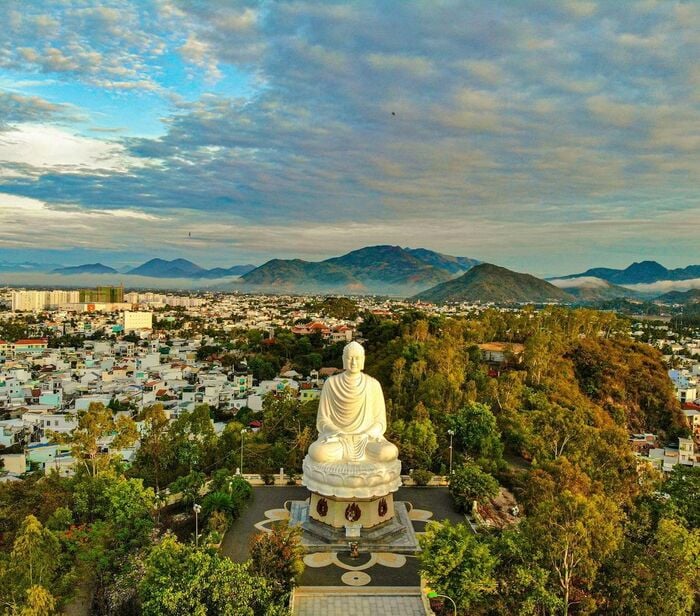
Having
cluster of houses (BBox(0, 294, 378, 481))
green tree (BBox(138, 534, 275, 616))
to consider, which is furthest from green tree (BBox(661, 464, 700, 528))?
cluster of houses (BBox(0, 294, 378, 481))

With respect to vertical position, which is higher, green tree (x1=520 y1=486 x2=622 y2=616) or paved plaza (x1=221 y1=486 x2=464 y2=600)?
green tree (x1=520 y1=486 x2=622 y2=616)

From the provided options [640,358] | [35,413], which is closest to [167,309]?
[35,413]

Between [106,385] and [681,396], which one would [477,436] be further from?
[106,385]

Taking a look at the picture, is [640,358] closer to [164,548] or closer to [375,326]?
[375,326]

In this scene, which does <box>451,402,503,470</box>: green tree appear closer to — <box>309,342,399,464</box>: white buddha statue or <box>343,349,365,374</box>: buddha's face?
<box>309,342,399,464</box>: white buddha statue

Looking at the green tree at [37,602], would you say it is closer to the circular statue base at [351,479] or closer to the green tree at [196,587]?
the green tree at [196,587]

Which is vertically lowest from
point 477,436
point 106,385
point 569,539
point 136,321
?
point 106,385

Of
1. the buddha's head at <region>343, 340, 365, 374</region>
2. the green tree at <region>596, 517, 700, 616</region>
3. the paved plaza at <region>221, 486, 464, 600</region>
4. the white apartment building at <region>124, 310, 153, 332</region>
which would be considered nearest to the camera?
the green tree at <region>596, 517, 700, 616</region>

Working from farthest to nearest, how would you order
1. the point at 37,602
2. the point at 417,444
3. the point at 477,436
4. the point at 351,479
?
the point at 477,436, the point at 417,444, the point at 351,479, the point at 37,602

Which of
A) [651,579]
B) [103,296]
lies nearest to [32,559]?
[651,579]
